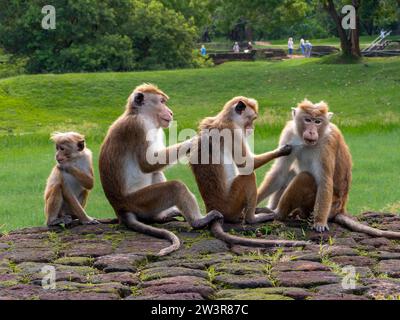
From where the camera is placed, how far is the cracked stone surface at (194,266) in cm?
634

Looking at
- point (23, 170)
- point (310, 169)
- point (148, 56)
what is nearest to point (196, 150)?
point (310, 169)

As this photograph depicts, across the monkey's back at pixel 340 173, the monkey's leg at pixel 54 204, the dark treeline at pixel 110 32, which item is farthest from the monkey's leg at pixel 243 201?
the dark treeline at pixel 110 32

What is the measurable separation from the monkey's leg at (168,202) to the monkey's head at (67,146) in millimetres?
811

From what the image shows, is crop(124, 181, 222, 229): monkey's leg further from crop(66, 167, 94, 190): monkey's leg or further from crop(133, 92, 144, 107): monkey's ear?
crop(133, 92, 144, 107): monkey's ear

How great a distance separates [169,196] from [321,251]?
1726 millimetres

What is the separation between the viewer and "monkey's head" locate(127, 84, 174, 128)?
8.86 m

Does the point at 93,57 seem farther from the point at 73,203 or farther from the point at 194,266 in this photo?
the point at 194,266

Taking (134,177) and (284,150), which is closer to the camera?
(284,150)

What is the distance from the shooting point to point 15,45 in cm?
4197

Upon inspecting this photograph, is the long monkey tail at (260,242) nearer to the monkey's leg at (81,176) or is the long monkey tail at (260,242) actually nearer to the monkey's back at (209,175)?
the monkey's back at (209,175)

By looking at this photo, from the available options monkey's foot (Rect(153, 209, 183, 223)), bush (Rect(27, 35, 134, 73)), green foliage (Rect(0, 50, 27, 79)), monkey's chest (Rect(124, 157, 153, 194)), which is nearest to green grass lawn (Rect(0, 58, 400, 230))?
monkey's foot (Rect(153, 209, 183, 223))

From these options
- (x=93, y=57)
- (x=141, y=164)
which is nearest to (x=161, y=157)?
(x=141, y=164)

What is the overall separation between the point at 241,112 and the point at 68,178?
6.66 ft

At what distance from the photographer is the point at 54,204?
9.05 meters
